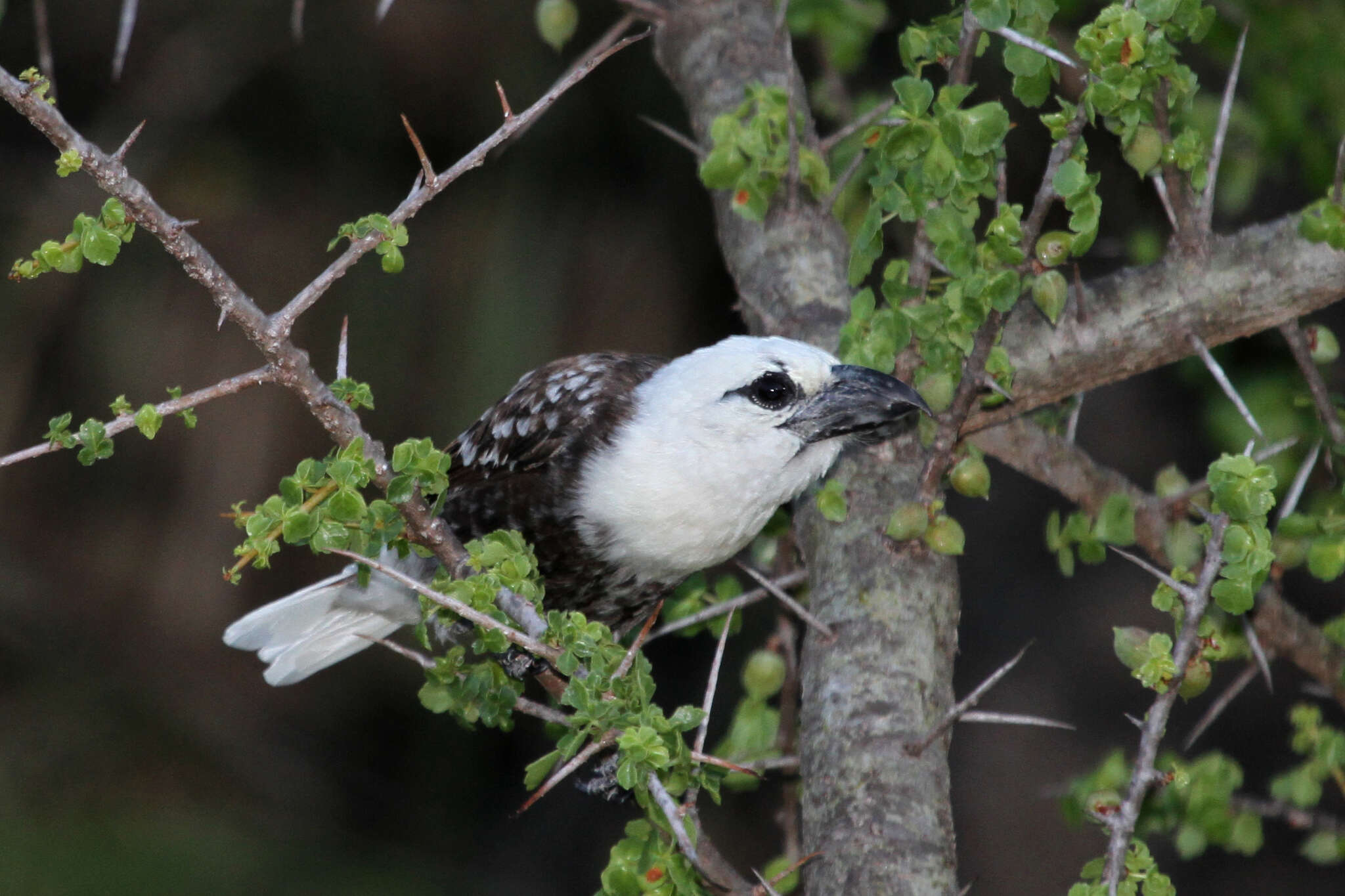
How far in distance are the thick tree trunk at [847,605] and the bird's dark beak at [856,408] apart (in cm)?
9

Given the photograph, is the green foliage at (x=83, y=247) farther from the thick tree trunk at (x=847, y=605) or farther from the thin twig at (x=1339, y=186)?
the thin twig at (x=1339, y=186)

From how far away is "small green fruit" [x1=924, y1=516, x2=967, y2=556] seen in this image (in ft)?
8.68

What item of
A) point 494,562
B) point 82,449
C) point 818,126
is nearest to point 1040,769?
point 818,126

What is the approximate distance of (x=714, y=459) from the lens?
320 centimetres

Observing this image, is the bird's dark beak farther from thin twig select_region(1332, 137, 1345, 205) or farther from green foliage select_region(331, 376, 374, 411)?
green foliage select_region(331, 376, 374, 411)

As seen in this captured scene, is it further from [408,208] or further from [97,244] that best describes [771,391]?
[97,244]

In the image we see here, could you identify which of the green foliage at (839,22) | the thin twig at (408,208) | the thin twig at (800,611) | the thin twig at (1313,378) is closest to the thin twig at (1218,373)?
the thin twig at (1313,378)

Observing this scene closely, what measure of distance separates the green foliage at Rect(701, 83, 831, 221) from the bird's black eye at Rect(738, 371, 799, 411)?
0.37 meters

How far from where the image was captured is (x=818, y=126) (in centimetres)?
450

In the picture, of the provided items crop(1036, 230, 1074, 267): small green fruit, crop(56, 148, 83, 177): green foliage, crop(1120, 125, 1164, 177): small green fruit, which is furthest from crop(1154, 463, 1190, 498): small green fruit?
crop(56, 148, 83, 177): green foliage

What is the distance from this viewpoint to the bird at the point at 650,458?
3080 mm

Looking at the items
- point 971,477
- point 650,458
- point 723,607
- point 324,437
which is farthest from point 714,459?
point 324,437

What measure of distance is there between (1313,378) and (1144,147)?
Result: 24.4 inches

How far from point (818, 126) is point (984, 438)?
180 cm
